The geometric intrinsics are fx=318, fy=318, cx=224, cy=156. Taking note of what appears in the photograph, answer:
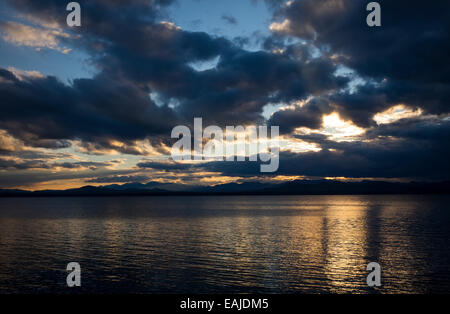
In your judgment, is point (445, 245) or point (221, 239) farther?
point (221, 239)

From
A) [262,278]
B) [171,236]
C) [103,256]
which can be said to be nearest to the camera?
[262,278]

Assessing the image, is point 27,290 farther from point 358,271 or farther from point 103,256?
point 358,271

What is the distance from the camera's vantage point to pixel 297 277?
122 feet

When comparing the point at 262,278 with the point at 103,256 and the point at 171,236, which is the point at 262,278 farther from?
the point at 171,236

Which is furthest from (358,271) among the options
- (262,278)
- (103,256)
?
(103,256)

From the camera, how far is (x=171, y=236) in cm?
7050

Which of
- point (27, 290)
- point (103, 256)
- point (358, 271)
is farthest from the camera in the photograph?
point (103, 256)
